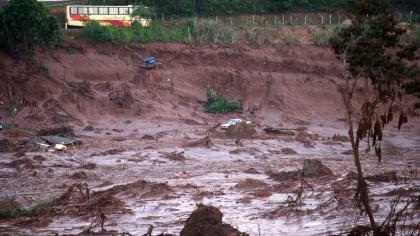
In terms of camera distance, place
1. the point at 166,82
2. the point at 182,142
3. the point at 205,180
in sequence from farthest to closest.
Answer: the point at 166,82 < the point at 182,142 < the point at 205,180

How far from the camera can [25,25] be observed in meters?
28.2

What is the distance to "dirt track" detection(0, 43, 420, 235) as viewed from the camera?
11.7 m

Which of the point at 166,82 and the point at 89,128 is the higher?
the point at 166,82

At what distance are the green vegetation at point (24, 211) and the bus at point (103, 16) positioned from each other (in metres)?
23.3

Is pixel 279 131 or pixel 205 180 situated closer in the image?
pixel 205 180

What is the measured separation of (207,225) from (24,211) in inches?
175

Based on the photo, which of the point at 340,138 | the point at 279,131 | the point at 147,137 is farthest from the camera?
the point at 279,131

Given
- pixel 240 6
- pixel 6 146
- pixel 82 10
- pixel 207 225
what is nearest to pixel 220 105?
pixel 82 10

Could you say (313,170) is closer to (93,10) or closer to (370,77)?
(370,77)

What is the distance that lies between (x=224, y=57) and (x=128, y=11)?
6473 mm

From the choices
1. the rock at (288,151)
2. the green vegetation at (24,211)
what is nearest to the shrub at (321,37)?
the rock at (288,151)

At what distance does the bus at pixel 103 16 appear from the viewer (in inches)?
1371

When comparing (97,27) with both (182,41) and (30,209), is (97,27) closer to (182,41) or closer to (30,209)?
(182,41)

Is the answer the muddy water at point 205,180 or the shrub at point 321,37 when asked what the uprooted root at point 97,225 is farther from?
the shrub at point 321,37
